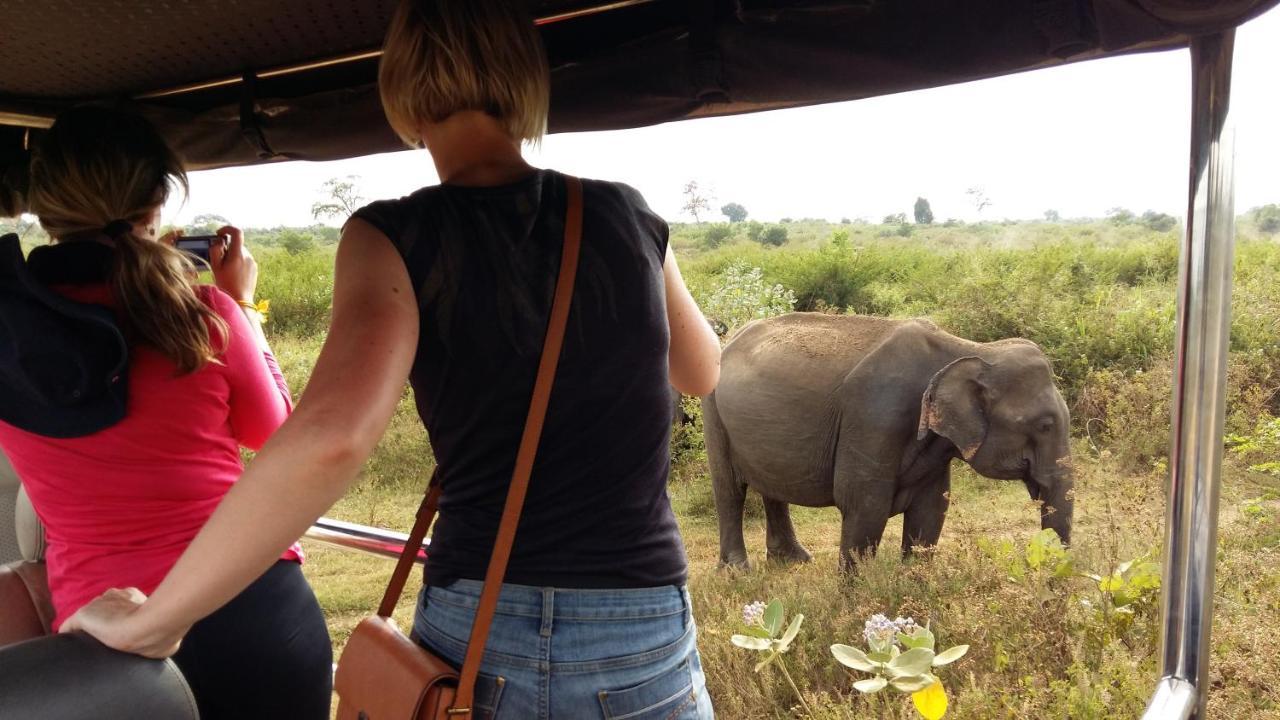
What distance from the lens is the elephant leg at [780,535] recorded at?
23.5 feet

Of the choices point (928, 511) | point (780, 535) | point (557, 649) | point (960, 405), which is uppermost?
point (557, 649)

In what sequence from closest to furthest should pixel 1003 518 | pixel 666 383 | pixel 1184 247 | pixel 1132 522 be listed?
pixel 666 383 → pixel 1184 247 → pixel 1132 522 → pixel 1003 518

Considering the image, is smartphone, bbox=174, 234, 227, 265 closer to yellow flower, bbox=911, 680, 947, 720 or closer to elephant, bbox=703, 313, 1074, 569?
yellow flower, bbox=911, 680, 947, 720

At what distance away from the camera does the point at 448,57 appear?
1.01 metres

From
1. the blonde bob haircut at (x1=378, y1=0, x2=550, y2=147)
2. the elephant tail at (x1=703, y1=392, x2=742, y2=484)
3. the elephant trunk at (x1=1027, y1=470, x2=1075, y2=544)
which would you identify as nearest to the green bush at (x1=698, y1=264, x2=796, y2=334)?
the elephant tail at (x1=703, y1=392, x2=742, y2=484)

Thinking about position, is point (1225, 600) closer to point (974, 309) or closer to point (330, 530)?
point (330, 530)

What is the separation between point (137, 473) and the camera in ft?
4.48

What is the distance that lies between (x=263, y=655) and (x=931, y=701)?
2187 mm

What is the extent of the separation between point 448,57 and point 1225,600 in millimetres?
3571

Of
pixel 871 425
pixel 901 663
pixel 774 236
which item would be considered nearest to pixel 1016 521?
pixel 871 425

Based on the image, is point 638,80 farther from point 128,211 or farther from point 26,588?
point 26,588

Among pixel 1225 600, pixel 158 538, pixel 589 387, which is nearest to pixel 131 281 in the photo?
pixel 158 538

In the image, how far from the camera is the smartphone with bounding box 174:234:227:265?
1637mm

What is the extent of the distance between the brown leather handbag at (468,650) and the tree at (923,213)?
62.1 ft
